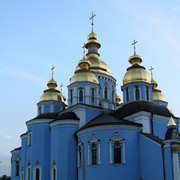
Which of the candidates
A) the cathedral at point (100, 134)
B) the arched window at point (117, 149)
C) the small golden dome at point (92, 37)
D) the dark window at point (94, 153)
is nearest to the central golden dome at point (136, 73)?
the cathedral at point (100, 134)

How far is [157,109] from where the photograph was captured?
2116cm

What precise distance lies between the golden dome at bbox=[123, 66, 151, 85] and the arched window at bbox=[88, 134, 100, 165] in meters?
6.76

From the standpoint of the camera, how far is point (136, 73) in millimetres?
23422

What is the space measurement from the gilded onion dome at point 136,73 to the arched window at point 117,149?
21.5 ft

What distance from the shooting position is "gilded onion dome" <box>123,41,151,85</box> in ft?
76.2

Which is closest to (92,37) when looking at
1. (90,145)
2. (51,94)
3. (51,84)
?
(51,84)

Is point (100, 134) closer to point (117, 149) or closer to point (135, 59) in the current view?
point (117, 149)

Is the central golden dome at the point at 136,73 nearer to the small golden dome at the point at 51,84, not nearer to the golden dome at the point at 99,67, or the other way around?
the golden dome at the point at 99,67

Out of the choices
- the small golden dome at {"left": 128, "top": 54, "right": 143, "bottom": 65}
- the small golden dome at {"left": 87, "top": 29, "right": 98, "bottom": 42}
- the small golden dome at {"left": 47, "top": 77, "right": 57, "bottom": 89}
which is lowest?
the small golden dome at {"left": 47, "top": 77, "right": 57, "bottom": 89}

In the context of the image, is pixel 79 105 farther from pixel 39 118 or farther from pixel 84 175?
pixel 84 175

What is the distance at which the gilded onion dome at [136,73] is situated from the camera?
23234 millimetres

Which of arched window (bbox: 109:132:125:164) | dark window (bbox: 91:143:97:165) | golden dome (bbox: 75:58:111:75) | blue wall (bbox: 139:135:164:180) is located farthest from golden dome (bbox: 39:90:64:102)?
blue wall (bbox: 139:135:164:180)

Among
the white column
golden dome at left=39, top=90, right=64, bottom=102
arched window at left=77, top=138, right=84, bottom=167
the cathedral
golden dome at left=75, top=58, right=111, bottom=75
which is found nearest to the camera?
the white column

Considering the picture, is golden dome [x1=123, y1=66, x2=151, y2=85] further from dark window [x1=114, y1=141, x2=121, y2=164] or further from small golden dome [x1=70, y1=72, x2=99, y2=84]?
dark window [x1=114, y1=141, x2=121, y2=164]
